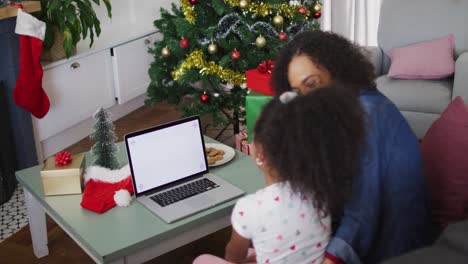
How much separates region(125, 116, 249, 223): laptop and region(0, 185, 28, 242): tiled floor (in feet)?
3.74

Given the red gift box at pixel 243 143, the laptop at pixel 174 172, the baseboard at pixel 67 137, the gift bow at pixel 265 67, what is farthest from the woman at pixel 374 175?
the baseboard at pixel 67 137

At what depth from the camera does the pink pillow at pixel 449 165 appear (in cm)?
169

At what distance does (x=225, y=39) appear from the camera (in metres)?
3.12

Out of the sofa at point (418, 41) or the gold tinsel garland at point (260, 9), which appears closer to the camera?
the sofa at point (418, 41)

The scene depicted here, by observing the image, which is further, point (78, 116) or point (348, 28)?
point (348, 28)

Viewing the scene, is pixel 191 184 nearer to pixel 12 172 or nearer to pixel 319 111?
pixel 319 111

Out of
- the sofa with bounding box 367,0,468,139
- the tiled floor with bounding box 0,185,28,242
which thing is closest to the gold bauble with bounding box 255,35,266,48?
the sofa with bounding box 367,0,468,139

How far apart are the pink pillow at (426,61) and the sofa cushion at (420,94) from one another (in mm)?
44

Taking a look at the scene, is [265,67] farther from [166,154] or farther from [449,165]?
[449,165]

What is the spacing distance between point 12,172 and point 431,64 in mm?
2356

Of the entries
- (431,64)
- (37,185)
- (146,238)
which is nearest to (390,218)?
(146,238)

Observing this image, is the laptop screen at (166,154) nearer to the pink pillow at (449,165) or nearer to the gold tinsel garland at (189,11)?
the pink pillow at (449,165)

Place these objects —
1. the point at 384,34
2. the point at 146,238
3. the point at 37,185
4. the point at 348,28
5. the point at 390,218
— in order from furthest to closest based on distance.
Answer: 1. the point at 348,28
2. the point at 384,34
3. the point at 37,185
4. the point at 146,238
5. the point at 390,218

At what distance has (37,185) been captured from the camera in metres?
2.02
